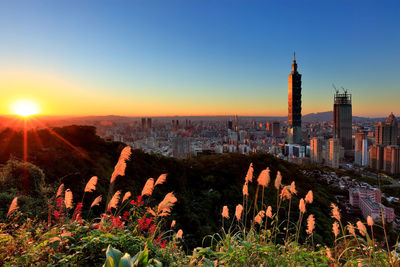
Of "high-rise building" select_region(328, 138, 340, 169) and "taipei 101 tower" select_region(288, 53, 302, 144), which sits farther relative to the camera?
"taipei 101 tower" select_region(288, 53, 302, 144)

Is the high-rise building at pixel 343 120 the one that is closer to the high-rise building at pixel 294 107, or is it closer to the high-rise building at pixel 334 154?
the high-rise building at pixel 294 107

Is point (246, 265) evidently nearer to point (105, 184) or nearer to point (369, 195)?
point (105, 184)

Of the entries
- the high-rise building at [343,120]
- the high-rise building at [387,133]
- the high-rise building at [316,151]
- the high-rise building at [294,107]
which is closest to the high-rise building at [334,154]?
the high-rise building at [316,151]

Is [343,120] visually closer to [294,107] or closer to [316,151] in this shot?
[294,107]

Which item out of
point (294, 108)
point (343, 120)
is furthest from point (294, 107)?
point (343, 120)

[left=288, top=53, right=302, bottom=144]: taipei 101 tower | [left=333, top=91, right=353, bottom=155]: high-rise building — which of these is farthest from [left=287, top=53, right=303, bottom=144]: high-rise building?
[left=333, top=91, right=353, bottom=155]: high-rise building

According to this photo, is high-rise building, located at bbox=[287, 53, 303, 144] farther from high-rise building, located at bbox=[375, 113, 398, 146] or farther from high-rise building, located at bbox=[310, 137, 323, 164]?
high-rise building, located at bbox=[375, 113, 398, 146]

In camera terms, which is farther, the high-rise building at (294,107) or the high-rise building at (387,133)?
the high-rise building at (294,107)
